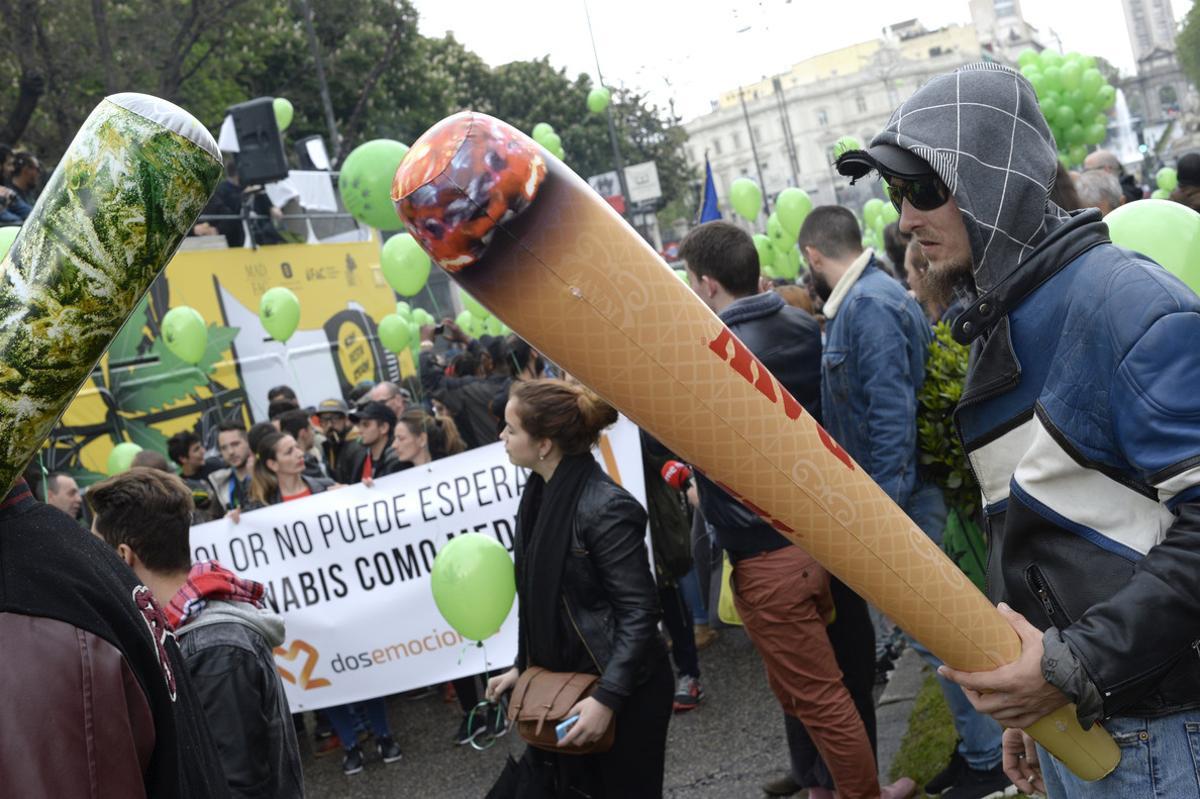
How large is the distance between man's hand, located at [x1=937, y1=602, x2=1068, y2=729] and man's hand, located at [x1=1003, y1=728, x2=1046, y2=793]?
1.57 ft

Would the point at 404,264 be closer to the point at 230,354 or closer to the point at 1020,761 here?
the point at 230,354

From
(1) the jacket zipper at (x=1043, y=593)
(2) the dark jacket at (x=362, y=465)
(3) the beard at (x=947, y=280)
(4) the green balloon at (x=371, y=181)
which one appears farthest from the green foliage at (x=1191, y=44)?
(1) the jacket zipper at (x=1043, y=593)

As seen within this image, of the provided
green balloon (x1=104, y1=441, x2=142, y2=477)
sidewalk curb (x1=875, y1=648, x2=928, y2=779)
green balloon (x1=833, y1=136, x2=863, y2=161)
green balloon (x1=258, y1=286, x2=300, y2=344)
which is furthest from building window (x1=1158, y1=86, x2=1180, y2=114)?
green balloon (x1=104, y1=441, x2=142, y2=477)

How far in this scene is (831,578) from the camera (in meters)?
4.62

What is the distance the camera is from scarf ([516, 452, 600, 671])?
12.9 feet

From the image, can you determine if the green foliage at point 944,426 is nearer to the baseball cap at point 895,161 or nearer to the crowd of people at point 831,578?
the crowd of people at point 831,578

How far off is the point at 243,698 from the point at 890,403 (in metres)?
2.41

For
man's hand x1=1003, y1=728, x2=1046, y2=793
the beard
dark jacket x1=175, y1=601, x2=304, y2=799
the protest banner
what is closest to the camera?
the beard

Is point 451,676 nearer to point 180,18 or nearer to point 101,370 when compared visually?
point 101,370

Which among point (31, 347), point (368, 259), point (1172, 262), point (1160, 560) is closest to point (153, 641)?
point (31, 347)

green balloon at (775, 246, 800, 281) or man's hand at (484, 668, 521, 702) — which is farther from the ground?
green balloon at (775, 246, 800, 281)

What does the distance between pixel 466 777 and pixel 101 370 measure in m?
6.62

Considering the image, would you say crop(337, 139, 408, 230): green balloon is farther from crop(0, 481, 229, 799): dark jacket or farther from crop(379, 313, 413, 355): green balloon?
crop(0, 481, 229, 799): dark jacket

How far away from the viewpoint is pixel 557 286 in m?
1.62
